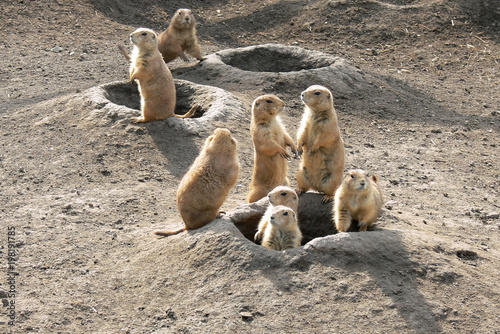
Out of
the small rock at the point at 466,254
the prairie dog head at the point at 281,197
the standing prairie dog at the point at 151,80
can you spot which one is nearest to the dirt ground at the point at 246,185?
the small rock at the point at 466,254

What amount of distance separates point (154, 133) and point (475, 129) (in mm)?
6376

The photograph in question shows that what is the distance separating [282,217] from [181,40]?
9.02 metres

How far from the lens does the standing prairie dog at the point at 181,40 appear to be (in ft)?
46.5

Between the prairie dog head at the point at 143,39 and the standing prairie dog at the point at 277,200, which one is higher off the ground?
the prairie dog head at the point at 143,39

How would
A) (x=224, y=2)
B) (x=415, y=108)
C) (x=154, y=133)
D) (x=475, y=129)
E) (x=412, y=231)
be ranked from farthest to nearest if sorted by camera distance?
1. (x=224, y=2)
2. (x=415, y=108)
3. (x=475, y=129)
4. (x=154, y=133)
5. (x=412, y=231)

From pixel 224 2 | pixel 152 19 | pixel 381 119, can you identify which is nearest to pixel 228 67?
pixel 381 119

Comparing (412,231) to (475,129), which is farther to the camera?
(475,129)

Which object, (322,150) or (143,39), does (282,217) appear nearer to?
(322,150)

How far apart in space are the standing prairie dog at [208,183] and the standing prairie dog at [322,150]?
1277 millimetres

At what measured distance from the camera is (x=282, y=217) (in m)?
6.19

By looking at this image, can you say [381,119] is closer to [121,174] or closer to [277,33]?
[121,174]

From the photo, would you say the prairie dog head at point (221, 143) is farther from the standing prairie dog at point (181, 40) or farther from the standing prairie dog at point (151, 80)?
the standing prairie dog at point (181, 40)

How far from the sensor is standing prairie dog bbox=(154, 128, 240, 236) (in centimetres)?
663

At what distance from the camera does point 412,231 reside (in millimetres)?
6621
